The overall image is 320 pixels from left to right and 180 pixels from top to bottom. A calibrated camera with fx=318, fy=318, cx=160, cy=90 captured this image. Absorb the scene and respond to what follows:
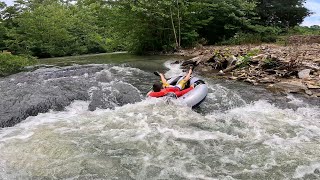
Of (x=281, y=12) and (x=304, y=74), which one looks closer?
(x=304, y=74)

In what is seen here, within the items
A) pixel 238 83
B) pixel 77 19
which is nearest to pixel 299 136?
pixel 238 83

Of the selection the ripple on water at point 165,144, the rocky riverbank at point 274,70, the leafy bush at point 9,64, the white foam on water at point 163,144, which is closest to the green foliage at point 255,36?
the rocky riverbank at point 274,70

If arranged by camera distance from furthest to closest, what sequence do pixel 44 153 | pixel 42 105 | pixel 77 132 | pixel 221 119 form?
pixel 42 105, pixel 221 119, pixel 77 132, pixel 44 153

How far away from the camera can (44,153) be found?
509 centimetres

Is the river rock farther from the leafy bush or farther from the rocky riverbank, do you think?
the leafy bush

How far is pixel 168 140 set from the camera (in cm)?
558

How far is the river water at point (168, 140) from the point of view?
14.9 feet

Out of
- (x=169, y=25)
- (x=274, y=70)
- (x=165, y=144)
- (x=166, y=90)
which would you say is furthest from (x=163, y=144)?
(x=169, y=25)

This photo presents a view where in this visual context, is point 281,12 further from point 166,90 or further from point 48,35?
point 166,90

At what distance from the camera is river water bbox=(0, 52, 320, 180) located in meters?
4.54

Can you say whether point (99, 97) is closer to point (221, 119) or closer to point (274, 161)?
point (221, 119)

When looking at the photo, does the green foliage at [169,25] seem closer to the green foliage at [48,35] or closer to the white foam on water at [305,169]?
the green foliage at [48,35]

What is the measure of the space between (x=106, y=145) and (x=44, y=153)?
100 centimetres

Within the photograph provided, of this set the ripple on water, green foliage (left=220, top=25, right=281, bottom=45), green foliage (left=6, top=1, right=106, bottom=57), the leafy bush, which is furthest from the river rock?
green foliage (left=6, top=1, right=106, bottom=57)
